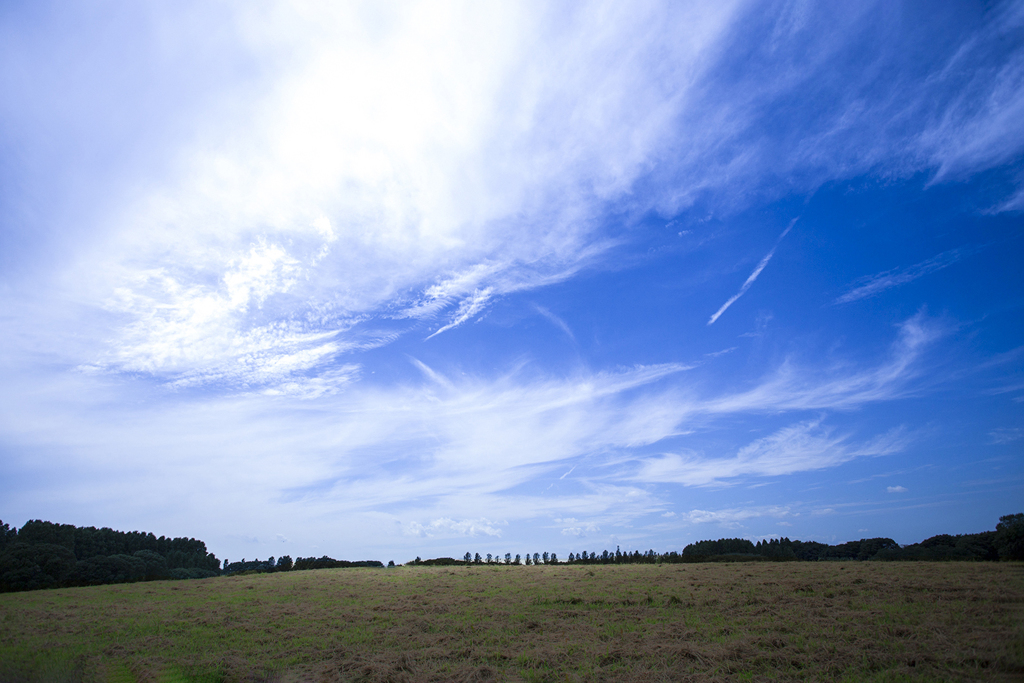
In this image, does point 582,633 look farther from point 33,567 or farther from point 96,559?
point 96,559

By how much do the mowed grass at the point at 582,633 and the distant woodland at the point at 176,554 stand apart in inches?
226

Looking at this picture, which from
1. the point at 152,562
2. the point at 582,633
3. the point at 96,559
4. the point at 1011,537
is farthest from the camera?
the point at 152,562

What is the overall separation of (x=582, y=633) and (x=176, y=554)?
85.8 m

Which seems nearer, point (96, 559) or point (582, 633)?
point (582, 633)

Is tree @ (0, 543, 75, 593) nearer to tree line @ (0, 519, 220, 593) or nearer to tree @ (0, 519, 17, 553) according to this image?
tree line @ (0, 519, 220, 593)

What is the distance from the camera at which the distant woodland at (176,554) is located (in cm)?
2489

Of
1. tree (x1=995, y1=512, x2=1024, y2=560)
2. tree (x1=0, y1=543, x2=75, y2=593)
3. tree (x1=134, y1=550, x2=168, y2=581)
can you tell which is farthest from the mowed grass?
tree (x1=134, y1=550, x2=168, y2=581)

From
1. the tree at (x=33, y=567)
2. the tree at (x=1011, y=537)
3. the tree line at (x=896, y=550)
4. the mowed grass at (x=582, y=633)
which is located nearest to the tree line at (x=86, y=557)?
the tree at (x=33, y=567)

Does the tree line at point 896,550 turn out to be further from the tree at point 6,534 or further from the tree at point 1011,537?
the tree at point 6,534

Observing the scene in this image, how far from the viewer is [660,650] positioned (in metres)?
11.6

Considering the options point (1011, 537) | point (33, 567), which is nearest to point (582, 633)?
point (1011, 537)

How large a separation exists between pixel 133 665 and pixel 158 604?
13704 mm

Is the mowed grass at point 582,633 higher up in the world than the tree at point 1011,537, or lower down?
lower down

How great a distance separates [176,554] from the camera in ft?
241
